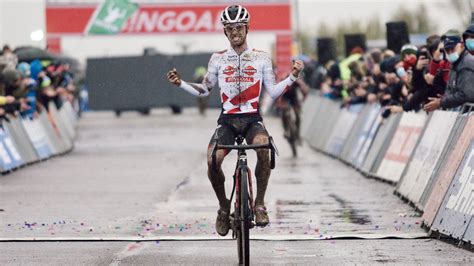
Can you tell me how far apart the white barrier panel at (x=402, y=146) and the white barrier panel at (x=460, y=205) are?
190 inches

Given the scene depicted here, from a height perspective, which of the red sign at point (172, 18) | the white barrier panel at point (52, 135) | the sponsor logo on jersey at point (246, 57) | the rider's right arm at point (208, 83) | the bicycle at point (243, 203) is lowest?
the red sign at point (172, 18)

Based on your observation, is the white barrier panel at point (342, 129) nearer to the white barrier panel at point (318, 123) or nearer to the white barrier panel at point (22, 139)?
the white barrier panel at point (318, 123)

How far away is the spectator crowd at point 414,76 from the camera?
15.6 m

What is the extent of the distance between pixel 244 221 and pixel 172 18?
5863 centimetres

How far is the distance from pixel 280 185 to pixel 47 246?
8259 millimetres

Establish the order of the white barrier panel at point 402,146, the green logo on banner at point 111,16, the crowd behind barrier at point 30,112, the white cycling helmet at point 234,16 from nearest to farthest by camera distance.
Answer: the white cycling helmet at point 234,16 → the white barrier panel at point 402,146 → the crowd behind barrier at point 30,112 → the green logo on banner at point 111,16

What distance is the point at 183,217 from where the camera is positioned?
52.3 ft

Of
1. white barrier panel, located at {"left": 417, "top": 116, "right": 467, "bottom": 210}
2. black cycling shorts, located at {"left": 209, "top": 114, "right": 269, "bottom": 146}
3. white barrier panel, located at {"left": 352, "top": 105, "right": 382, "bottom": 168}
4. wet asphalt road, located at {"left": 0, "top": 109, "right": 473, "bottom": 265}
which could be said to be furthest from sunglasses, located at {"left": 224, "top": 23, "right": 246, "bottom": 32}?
white barrier panel, located at {"left": 352, "top": 105, "right": 382, "bottom": 168}

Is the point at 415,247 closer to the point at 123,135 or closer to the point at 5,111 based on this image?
the point at 5,111

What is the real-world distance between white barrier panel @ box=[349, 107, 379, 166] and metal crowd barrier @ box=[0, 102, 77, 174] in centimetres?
588

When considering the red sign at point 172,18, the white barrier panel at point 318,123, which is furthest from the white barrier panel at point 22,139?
the red sign at point 172,18

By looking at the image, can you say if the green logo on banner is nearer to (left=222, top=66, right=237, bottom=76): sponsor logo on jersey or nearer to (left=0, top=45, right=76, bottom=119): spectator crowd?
(left=0, top=45, right=76, bottom=119): spectator crowd

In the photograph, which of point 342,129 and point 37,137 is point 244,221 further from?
point 37,137

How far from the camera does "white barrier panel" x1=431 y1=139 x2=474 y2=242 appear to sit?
488 inches
